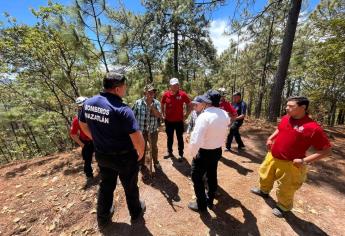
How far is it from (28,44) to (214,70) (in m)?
8.89

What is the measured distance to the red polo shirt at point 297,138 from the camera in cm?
307

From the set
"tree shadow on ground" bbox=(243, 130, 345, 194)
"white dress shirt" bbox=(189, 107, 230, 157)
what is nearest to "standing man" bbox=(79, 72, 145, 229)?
"white dress shirt" bbox=(189, 107, 230, 157)

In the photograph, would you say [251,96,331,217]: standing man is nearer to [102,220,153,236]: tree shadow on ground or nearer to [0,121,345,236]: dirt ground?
[0,121,345,236]: dirt ground

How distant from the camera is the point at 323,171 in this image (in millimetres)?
5426

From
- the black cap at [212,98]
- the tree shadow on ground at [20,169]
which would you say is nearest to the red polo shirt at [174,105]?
the black cap at [212,98]

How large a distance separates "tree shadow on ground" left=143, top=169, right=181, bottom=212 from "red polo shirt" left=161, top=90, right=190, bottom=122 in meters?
1.22

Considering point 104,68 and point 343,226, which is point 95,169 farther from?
point 104,68

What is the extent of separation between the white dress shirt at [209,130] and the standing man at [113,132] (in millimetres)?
757

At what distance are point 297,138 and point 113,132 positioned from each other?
2481mm

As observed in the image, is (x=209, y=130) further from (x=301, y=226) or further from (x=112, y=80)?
(x=301, y=226)

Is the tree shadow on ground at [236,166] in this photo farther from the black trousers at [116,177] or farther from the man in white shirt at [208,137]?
the black trousers at [116,177]

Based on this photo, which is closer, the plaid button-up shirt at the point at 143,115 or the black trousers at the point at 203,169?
the black trousers at the point at 203,169

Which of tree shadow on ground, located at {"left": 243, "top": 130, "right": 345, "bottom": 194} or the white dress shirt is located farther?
tree shadow on ground, located at {"left": 243, "top": 130, "right": 345, "bottom": 194}

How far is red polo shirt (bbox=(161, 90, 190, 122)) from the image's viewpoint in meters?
5.09
